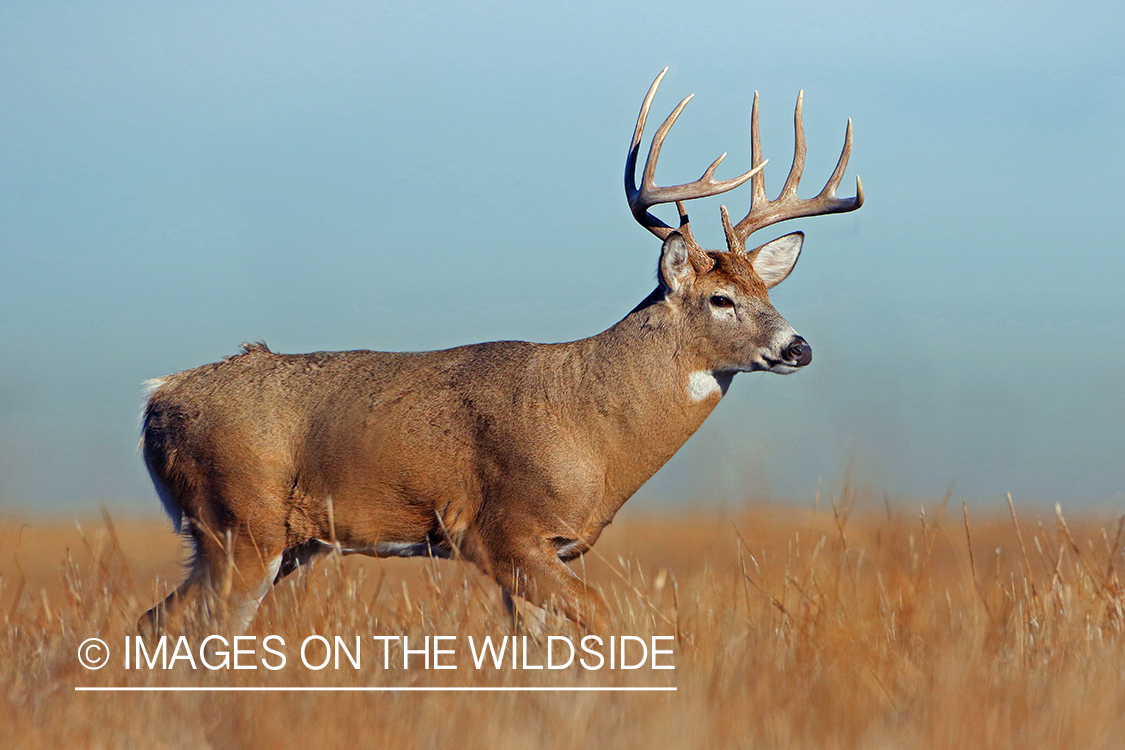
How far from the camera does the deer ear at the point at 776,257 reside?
7.62 metres

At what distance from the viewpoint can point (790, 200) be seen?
25.9 feet

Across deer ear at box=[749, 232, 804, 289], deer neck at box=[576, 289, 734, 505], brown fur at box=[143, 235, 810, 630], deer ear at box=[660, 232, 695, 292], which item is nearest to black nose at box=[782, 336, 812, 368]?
brown fur at box=[143, 235, 810, 630]

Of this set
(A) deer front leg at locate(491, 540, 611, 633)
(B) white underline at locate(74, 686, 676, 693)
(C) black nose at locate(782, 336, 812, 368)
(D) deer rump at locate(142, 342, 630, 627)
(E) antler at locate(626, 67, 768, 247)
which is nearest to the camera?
(B) white underline at locate(74, 686, 676, 693)

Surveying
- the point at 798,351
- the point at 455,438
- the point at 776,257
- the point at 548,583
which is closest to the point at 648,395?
the point at 798,351

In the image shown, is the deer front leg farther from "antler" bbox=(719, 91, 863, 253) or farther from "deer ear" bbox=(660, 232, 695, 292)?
"antler" bbox=(719, 91, 863, 253)

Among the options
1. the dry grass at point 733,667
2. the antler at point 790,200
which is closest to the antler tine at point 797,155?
the antler at point 790,200

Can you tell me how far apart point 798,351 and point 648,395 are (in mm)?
921

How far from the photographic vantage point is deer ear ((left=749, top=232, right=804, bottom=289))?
762 cm

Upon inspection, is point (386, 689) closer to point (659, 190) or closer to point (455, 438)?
point (455, 438)

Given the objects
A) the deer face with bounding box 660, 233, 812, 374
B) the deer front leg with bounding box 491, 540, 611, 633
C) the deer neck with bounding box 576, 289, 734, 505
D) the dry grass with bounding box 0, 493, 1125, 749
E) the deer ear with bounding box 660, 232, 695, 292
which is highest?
the deer ear with bounding box 660, 232, 695, 292

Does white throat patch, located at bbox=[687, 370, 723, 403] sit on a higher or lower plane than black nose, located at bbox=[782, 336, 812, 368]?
lower

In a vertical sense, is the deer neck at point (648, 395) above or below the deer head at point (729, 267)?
below

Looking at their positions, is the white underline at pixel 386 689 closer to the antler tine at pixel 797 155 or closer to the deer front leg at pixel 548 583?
the deer front leg at pixel 548 583

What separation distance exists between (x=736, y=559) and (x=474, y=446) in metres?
1.98
